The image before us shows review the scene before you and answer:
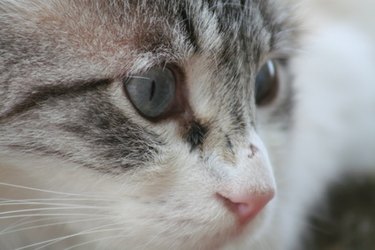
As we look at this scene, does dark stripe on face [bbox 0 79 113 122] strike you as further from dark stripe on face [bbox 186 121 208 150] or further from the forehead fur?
dark stripe on face [bbox 186 121 208 150]

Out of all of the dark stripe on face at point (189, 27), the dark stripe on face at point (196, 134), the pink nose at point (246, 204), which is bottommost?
the pink nose at point (246, 204)

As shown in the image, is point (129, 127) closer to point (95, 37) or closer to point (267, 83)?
point (95, 37)

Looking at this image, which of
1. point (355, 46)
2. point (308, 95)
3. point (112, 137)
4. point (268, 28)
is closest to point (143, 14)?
point (112, 137)

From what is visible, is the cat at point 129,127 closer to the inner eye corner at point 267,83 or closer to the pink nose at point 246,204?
the pink nose at point 246,204

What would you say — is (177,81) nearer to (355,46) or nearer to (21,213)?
(21,213)

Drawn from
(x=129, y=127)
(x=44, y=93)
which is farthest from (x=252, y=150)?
(x=44, y=93)

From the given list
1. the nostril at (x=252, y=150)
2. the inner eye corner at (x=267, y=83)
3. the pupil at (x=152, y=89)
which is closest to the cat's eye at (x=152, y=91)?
the pupil at (x=152, y=89)
